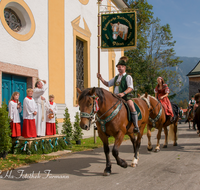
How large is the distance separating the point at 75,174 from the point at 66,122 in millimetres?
4969

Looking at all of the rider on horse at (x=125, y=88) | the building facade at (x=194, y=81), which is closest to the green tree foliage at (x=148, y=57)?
the building facade at (x=194, y=81)

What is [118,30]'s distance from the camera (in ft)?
32.9

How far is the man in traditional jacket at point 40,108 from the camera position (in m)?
7.79

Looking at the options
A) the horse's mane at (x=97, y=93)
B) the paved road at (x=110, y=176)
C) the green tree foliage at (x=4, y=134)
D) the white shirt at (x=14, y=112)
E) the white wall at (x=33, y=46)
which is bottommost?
the paved road at (x=110, y=176)

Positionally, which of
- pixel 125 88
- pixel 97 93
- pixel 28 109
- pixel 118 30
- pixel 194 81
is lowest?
pixel 28 109

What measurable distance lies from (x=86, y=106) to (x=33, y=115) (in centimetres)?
373

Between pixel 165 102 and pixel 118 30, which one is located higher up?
pixel 118 30

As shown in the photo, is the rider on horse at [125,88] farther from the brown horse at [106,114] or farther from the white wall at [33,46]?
the white wall at [33,46]

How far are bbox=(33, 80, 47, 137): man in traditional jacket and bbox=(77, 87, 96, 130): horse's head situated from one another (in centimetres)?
379

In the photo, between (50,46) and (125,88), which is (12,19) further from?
(125,88)

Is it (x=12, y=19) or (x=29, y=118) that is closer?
(x=29, y=118)

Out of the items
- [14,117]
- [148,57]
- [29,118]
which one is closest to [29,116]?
[29,118]

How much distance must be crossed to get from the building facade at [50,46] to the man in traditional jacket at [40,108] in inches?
44.6

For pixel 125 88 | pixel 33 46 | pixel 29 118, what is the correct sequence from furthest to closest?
pixel 33 46 < pixel 29 118 < pixel 125 88
